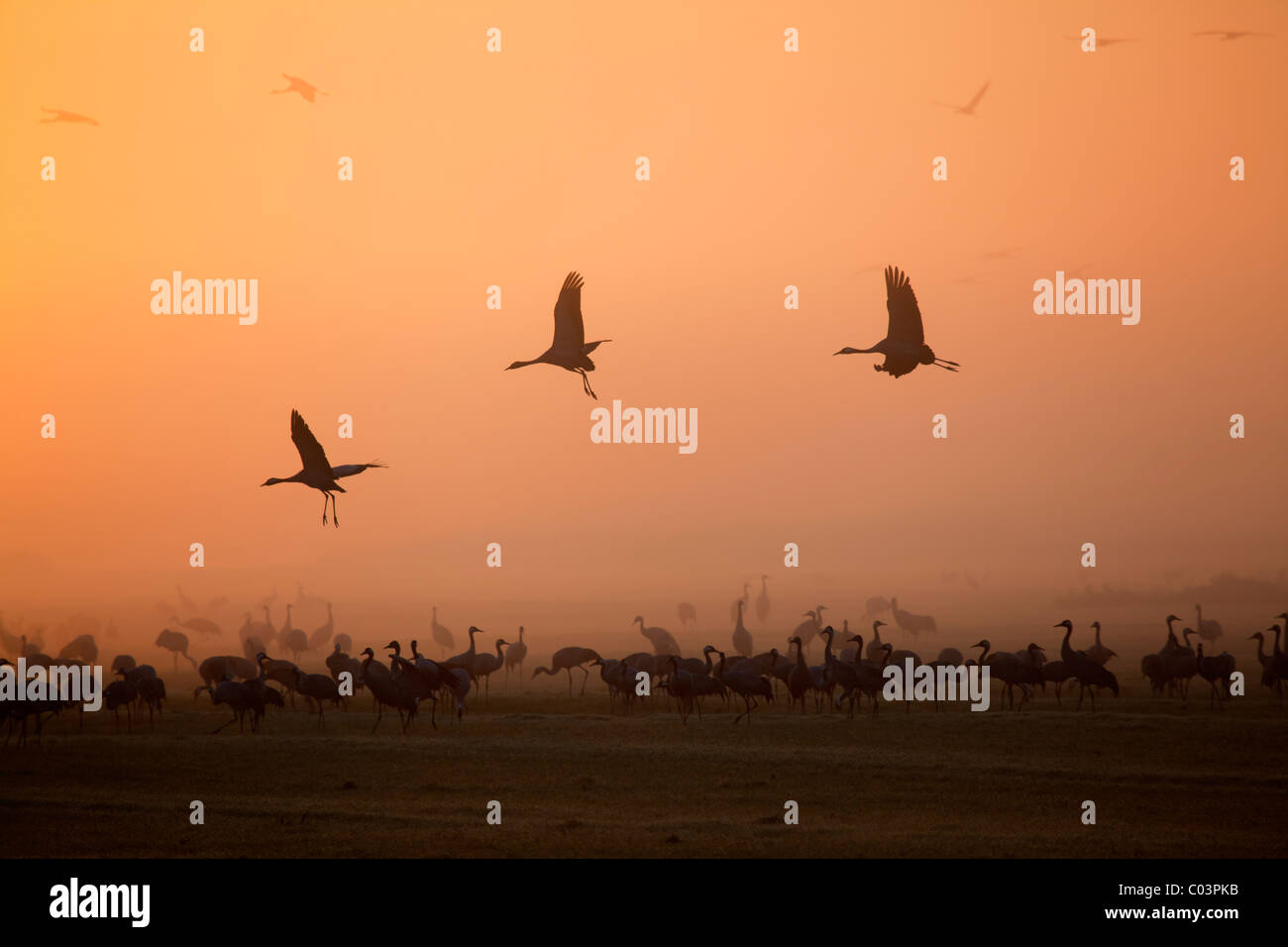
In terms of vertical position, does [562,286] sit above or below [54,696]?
above

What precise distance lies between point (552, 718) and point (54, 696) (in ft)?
34.6

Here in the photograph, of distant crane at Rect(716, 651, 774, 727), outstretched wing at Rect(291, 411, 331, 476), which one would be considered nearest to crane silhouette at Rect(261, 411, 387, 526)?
outstretched wing at Rect(291, 411, 331, 476)

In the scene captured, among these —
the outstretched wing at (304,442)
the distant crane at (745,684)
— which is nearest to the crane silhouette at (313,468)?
the outstretched wing at (304,442)

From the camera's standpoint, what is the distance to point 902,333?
24.0 meters

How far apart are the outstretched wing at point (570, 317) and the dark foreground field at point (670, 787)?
7.86m

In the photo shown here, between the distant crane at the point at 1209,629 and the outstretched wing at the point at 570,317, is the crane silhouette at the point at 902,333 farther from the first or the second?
the distant crane at the point at 1209,629

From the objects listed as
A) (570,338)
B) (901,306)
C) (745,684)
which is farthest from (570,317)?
(745,684)

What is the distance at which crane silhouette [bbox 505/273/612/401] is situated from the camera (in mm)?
24078

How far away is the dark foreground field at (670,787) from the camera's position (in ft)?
54.9

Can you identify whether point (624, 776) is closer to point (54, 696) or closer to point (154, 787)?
point (154, 787)

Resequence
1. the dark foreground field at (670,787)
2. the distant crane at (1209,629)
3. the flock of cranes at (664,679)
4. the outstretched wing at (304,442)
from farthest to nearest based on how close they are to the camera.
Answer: the distant crane at (1209,629) < the flock of cranes at (664,679) < the outstretched wing at (304,442) < the dark foreground field at (670,787)
